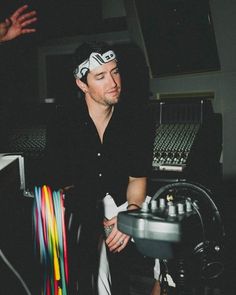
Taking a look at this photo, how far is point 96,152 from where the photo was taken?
198cm

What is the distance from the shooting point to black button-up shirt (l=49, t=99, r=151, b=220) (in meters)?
1.97

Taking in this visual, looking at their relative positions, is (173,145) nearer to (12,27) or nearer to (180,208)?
(12,27)

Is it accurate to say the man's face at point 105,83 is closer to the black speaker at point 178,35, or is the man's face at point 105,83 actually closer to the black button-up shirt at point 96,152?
the black button-up shirt at point 96,152

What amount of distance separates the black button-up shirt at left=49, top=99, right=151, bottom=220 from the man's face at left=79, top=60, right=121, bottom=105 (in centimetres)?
13

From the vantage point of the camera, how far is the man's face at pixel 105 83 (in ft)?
6.34

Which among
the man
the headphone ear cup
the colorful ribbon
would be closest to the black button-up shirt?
the man

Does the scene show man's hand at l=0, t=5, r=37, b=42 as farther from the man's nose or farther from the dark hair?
the man's nose

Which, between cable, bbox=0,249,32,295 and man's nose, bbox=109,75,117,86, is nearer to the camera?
cable, bbox=0,249,32,295

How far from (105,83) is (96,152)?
382mm

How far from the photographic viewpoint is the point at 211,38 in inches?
88.7

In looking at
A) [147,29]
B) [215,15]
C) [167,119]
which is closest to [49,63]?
[147,29]

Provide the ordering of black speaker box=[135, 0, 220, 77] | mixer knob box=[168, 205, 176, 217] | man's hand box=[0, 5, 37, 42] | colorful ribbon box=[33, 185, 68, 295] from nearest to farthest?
mixer knob box=[168, 205, 176, 217] → colorful ribbon box=[33, 185, 68, 295] → man's hand box=[0, 5, 37, 42] → black speaker box=[135, 0, 220, 77]

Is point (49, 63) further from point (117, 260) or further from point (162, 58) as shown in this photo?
point (117, 260)

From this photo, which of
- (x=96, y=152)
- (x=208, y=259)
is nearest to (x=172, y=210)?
(x=208, y=259)
